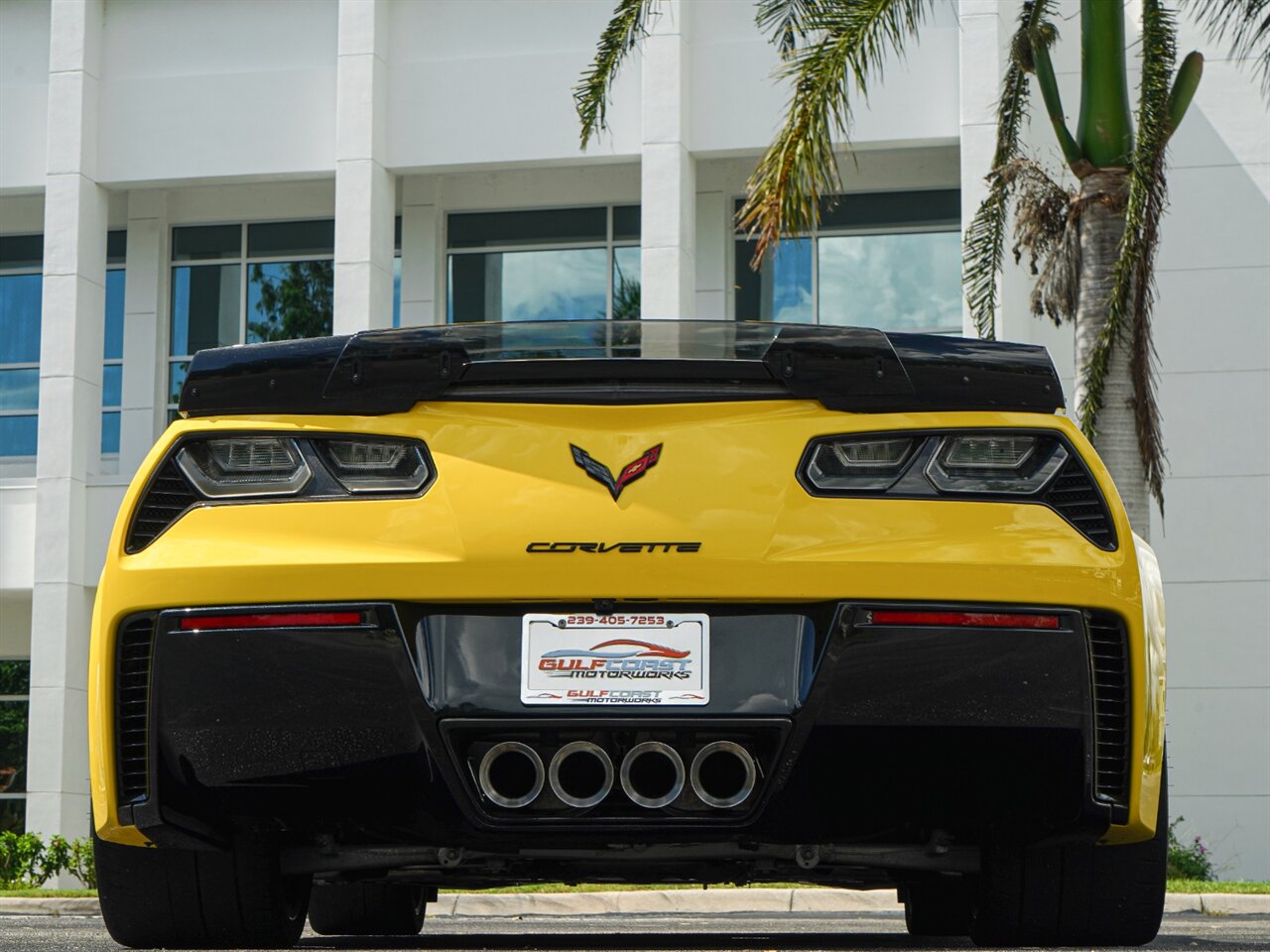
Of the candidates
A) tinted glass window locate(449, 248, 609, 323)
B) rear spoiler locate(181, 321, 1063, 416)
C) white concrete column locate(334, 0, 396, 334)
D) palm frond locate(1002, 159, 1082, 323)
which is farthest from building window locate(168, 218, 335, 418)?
rear spoiler locate(181, 321, 1063, 416)

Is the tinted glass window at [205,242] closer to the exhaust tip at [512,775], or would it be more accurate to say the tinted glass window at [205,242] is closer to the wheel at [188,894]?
the wheel at [188,894]

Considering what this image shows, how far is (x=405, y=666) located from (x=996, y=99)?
1713cm

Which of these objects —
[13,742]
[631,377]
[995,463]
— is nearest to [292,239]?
[13,742]

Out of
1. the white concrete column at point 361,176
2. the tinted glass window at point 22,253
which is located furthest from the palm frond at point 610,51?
the tinted glass window at point 22,253

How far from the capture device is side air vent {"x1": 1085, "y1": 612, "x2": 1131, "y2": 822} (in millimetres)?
3379

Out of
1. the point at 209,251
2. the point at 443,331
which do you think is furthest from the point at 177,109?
the point at 443,331

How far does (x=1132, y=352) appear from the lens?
13758 mm

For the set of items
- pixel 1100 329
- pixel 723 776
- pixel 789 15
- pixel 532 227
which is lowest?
pixel 723 776

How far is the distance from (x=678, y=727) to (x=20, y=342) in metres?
22.4

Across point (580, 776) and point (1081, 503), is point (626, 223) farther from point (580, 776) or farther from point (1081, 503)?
point (580, 776)

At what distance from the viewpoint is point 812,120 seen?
39.2ft

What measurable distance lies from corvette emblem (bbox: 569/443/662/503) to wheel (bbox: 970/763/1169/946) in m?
1.04

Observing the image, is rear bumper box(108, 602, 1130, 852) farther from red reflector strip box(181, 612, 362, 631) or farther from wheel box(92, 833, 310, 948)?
wheel box(92, 833, 310, 948)

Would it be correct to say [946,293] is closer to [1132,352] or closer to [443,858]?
[1132,352]
